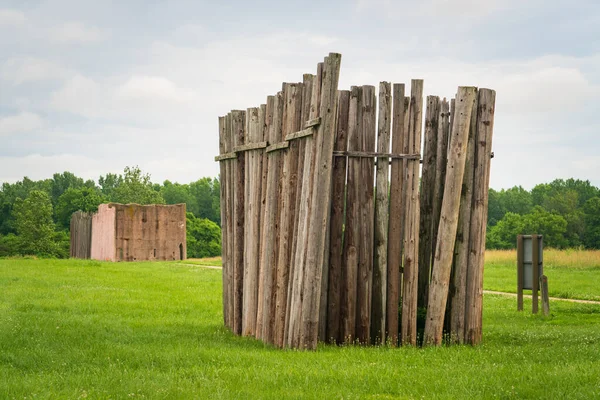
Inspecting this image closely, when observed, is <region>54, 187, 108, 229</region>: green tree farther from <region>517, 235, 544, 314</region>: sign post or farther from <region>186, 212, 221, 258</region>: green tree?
<region>517, 235, 544, 314</region>: sign post

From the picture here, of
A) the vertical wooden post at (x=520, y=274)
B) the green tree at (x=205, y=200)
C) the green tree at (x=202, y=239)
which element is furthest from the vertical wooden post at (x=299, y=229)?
the green tree at (x=205, y=200)

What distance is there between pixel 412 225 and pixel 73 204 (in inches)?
3285

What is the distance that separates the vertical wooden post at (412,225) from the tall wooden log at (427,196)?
254mm

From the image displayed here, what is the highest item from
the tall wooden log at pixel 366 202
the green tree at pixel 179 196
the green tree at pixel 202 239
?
the green tree at pixel 179 196

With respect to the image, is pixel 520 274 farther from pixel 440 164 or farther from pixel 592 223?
pixel 592 223

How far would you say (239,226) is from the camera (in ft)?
40.7

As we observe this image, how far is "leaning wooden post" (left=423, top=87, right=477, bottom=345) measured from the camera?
10.6m

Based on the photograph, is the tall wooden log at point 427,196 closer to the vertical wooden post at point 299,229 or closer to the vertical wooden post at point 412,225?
the vertical wooden post at point 412,225

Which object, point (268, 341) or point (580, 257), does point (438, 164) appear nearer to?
point (268, 341)

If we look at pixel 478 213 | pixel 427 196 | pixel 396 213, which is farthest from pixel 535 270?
pixel 396 213

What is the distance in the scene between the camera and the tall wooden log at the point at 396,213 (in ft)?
34.6

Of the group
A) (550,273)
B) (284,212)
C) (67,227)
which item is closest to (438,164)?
(284,212)

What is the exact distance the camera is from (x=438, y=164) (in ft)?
35.5

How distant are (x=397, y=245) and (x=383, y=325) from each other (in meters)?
1.09
